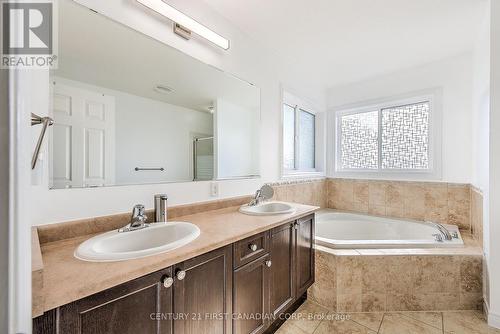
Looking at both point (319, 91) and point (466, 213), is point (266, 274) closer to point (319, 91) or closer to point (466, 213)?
point (466, 213)

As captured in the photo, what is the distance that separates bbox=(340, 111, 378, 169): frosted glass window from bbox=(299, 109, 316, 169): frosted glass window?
1.50ft

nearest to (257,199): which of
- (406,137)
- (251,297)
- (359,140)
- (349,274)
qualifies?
(251,297)

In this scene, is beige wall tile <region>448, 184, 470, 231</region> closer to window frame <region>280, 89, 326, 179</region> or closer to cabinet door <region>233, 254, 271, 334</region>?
window frame <region>280, 89, 326, 179</region>

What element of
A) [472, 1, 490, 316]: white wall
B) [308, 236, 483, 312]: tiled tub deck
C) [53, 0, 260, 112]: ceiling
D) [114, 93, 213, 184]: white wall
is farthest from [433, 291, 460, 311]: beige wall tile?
[53, 0, 260, 112]: ceiling

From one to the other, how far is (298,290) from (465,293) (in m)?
1.36

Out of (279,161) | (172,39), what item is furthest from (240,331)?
(172,39)

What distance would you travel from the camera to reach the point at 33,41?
987 millimetres

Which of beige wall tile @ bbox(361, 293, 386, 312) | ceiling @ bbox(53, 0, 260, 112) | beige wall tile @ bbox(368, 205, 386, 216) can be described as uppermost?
ceiling @ bbox(53, 0, 260, 112)

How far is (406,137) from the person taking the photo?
2.95 meters

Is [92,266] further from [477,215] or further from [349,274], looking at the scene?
[477,215]

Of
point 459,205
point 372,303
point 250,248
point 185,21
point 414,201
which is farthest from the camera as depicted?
point 414,201

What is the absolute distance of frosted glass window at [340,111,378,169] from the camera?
3211mm

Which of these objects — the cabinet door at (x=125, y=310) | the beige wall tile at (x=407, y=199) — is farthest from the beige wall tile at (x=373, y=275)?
the cabinet door at (x=125, y=310)

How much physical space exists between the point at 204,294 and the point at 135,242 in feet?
1.46
